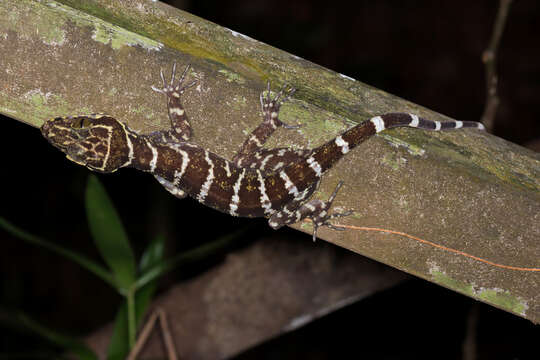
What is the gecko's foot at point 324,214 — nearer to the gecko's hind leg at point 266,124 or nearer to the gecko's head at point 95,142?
Result: the gecko's hind leg at point 266,124

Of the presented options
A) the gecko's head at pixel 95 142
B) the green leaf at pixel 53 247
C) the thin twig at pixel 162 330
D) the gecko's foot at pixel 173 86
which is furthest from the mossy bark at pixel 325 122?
the thin twig at pixel 162 330

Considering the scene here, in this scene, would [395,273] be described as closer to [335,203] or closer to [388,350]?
[335,203]

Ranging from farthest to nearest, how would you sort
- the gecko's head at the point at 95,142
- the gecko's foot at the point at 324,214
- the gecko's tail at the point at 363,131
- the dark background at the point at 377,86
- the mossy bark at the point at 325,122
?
the dark background at the point at 377,86
the gecko's head at the point at 95,142
the gecko's foot at the point at 324,214
the gecko's tail at the point at 363,131
the mossy bark at the point at 325,122

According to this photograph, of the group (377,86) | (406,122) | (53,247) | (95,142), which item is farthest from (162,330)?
(377,86)

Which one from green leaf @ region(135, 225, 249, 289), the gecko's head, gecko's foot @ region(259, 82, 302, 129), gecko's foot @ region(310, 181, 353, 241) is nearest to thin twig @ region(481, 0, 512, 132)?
gecko's foot @ region(310, 181, 353, 241)

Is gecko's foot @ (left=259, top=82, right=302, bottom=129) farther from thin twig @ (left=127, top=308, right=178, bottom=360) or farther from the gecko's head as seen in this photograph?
thin twig @ (left=127, top=308, right=178, bottom=360)
